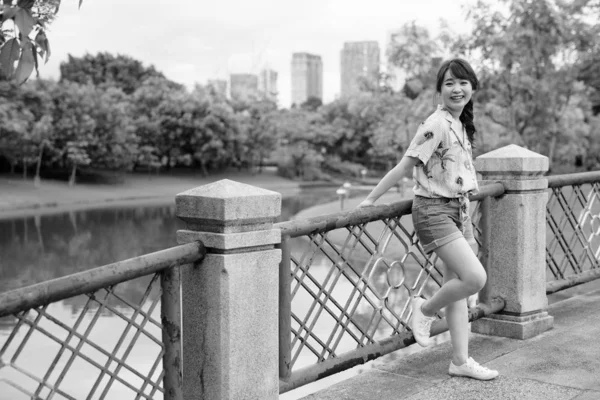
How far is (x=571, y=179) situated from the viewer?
636cm

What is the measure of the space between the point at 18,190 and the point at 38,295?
42888 mm

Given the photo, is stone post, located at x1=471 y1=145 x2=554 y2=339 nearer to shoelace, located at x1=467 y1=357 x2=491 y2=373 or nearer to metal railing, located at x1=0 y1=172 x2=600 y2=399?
metal railing, located at x1=0 y1=172 x2=600 y2=399

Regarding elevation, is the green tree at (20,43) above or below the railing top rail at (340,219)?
above

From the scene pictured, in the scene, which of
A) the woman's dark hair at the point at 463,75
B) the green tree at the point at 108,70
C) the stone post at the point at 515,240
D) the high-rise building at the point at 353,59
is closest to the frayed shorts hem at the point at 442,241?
the woman's dark hair at the point at 463,75

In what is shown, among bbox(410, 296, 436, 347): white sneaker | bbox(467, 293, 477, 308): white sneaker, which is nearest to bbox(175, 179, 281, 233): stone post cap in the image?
bbox(410, 296, 436, 347): white sneaker

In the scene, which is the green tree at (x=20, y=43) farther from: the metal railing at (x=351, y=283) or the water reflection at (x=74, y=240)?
the water reflection at (x=74, y=240)

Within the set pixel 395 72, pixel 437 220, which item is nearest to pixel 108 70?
pixel 395 72

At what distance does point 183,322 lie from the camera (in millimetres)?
3604

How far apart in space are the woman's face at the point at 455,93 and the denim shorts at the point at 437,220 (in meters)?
0.50

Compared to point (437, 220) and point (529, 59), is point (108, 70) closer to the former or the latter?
point (529, 59)

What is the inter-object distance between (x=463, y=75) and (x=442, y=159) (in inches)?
18.5

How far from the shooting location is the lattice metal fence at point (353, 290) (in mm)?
4227

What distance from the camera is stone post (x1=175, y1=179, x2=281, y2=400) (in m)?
3.39

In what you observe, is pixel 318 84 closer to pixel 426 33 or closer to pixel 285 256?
pixel 426 33
